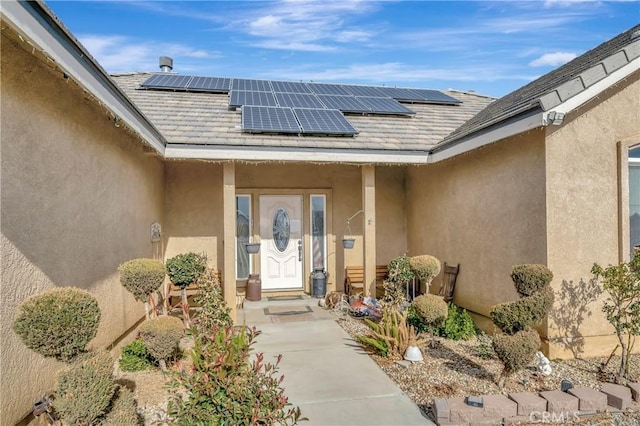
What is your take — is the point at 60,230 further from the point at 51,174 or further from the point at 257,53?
the point at 257,53

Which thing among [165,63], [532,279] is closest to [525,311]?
[532,279]

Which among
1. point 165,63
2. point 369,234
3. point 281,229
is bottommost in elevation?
point 369,234

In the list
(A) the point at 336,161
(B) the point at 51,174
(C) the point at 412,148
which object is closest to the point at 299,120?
(A) the point at 336,161

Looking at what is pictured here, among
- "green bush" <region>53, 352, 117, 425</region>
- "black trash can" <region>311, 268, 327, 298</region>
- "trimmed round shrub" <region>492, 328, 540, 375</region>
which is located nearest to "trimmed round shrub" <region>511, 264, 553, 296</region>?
"trimmed round shrub" <region>492, 328, 540, 375</region>

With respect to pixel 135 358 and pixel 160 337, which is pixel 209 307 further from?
pixel 160 337

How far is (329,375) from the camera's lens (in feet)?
17.4

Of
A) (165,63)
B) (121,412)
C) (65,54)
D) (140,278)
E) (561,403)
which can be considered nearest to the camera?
(121,412)

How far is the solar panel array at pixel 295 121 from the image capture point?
28.1ft

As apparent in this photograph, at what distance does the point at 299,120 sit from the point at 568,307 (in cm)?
668

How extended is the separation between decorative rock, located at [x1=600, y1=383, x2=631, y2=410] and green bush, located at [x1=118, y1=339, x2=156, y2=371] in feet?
19.7

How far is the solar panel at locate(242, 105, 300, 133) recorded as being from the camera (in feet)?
27.8

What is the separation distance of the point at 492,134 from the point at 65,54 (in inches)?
248

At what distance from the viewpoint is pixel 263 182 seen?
10.4m

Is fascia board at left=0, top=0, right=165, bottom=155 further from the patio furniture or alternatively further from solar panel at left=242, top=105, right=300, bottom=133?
the patio furniture
